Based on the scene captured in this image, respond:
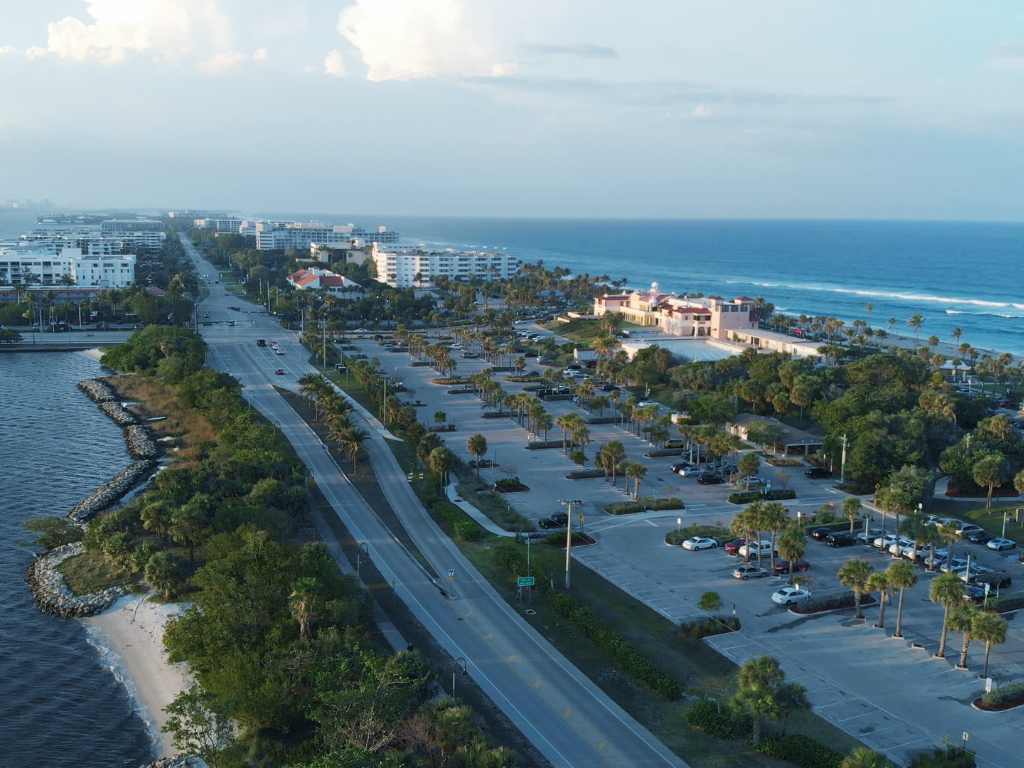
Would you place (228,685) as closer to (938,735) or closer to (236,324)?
(938,735)

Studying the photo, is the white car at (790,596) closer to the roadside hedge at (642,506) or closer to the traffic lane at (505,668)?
the traffic lane at (505,668)

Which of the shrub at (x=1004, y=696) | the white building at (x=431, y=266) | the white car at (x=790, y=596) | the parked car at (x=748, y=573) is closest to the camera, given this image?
the shrub at (x=1004, y=696)

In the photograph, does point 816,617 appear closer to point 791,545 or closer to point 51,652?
point 791,545

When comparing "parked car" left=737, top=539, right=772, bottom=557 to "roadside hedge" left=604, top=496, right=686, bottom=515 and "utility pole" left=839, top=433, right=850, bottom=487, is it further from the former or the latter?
"utility pole" left=839, top=433, right=850, bottom=487

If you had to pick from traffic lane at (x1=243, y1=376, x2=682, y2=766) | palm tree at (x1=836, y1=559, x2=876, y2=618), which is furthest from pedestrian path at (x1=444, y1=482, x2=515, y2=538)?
palm tree at (x1=836, y1=559, x2=876, y2=618)

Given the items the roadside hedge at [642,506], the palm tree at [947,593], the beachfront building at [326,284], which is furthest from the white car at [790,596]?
the beachfront building at [326,284]

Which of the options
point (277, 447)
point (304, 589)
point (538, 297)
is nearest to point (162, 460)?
point (277, 447)
